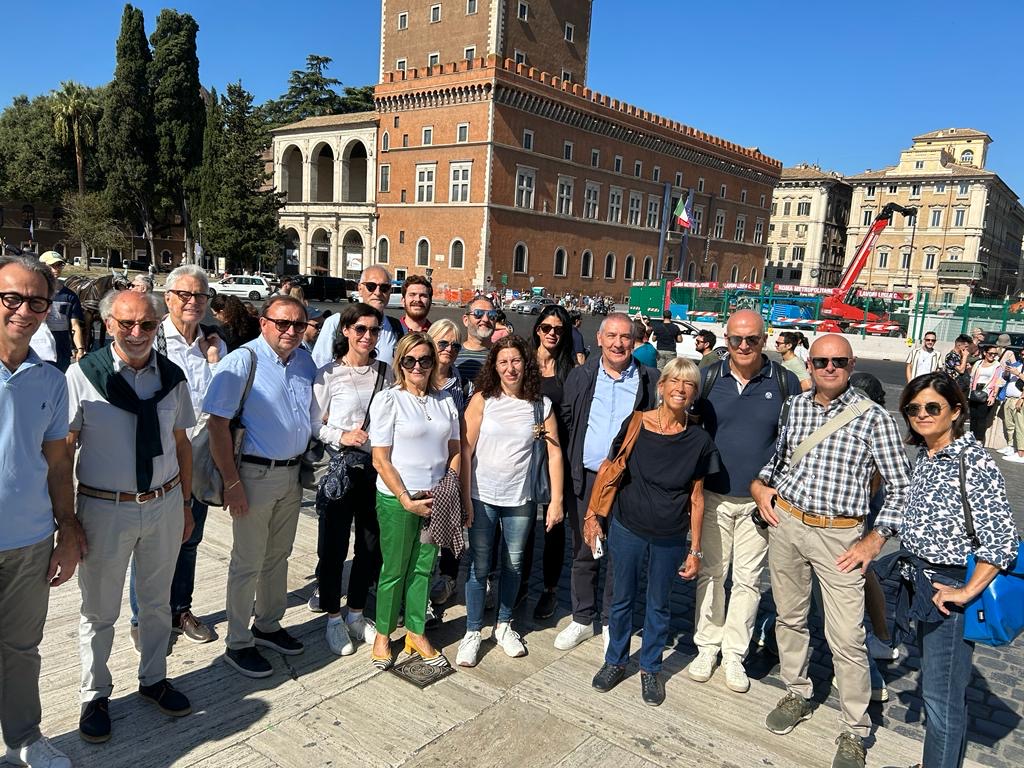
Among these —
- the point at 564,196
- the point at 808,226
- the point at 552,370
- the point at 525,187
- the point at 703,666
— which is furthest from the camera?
the point at 808,226

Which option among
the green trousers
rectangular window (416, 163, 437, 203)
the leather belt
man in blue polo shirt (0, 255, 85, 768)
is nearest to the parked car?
rectangular window (416, 163, 437, 203)

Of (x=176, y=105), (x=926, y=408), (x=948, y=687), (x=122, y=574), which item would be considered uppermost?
(x=176, y=105)

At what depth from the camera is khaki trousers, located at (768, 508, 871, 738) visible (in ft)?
10.3

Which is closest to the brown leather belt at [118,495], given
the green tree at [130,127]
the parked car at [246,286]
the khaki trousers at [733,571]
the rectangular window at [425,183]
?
the khaki trousers at [733,571]

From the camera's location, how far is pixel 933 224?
68688 millimetres

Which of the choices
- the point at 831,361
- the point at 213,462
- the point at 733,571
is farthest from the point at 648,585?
the point at 213,462

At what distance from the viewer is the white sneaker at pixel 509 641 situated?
3777mm

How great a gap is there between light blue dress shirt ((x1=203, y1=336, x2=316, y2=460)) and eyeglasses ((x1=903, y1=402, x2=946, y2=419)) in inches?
111

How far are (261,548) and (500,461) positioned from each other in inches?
51.2

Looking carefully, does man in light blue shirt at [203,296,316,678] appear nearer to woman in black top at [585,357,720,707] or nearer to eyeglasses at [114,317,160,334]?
eyeglasses at [114,317,160,334]

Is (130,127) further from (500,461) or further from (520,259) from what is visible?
(500,461)

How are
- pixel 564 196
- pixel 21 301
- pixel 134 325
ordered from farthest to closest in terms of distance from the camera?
1. pixel 564 196
2. pixel 134 325
3. pixel 21 301

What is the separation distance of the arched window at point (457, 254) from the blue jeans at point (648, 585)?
3848cm

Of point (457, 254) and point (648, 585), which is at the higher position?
Result: point (457, 254)
